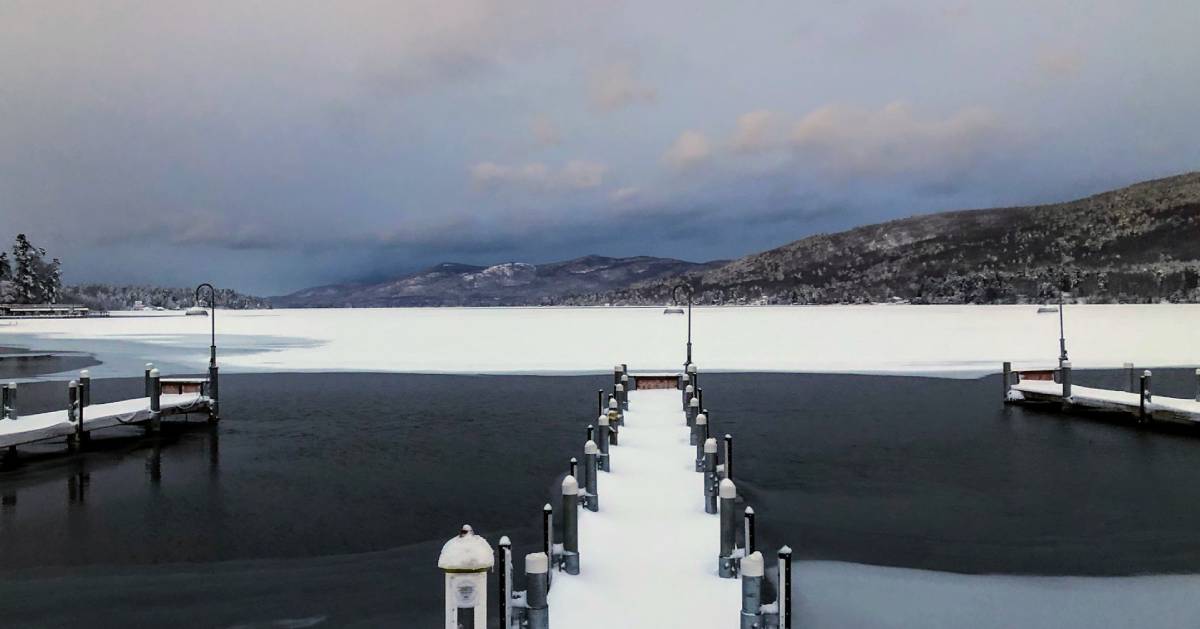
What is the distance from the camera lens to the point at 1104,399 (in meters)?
25.7

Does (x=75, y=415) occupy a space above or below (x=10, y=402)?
below

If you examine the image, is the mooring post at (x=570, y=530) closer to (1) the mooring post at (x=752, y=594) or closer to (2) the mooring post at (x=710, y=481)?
(1) the mooring post at (x=752, y=594)

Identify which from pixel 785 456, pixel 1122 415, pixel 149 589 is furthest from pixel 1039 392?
pixel 149 589

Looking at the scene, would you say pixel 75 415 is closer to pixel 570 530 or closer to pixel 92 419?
pixel 92 419

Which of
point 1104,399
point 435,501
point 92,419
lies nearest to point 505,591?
point 435,501

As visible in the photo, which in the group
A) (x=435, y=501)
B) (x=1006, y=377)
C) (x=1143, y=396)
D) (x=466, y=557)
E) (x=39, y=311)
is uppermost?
(x=39, y=311)

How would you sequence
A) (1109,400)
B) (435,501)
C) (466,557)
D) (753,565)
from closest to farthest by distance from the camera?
(466,557), (753,565), (435,501), (1109,400)

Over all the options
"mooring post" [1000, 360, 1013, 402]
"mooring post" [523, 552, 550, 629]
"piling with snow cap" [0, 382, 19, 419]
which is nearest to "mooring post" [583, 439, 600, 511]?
"mooring post" [523, 552, 550, 629]

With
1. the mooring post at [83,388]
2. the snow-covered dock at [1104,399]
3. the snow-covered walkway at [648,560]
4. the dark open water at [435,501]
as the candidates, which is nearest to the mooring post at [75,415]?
the mooring post at [83,388]

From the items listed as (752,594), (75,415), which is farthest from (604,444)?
(75,415)

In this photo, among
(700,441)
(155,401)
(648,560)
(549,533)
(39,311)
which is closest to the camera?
(549,533)

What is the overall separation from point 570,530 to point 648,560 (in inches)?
48.1

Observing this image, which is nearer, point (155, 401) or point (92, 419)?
point (92, 419)

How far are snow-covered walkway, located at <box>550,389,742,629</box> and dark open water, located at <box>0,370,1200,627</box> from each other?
1.55m
